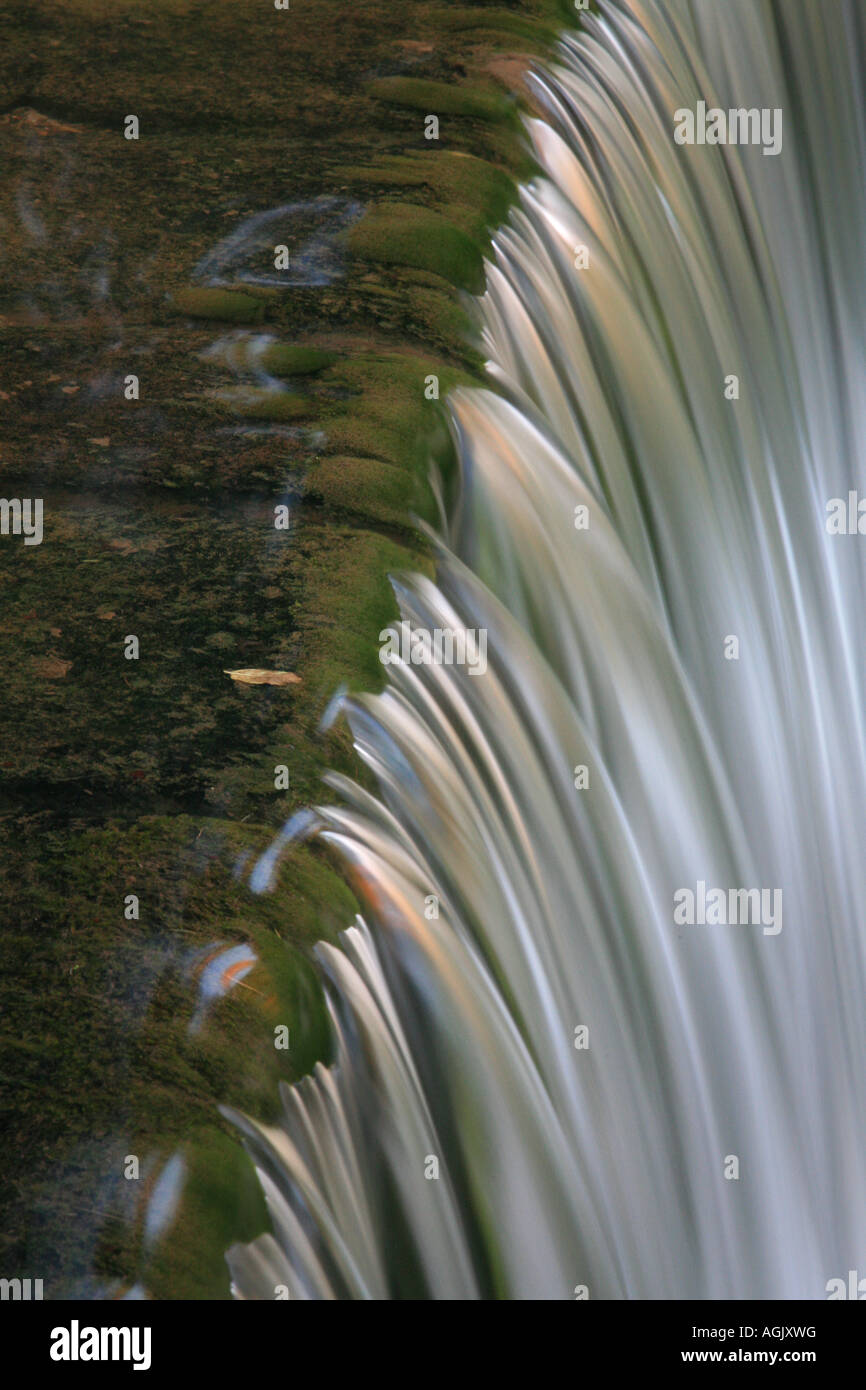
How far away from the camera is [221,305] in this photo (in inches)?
165

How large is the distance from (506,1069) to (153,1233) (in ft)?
2.82

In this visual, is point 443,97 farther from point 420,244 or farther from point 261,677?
point 261,677

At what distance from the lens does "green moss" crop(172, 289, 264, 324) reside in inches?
163

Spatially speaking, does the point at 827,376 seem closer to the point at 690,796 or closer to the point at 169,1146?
the point at 690,796

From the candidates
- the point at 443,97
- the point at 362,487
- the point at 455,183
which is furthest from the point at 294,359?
the point at 443,97

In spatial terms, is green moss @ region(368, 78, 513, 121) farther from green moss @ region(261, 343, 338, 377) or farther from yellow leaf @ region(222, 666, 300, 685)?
yellow leaf @ region(222, 666, 300, 685)

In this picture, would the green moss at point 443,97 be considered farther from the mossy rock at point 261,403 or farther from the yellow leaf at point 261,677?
the yellow leaf at point 261,677

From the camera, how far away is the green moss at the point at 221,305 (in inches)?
163

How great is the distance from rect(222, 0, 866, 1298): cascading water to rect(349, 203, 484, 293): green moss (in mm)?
90

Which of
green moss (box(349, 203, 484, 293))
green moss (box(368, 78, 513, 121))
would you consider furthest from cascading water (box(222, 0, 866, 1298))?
green moss (box(368, 78, 513, 121))

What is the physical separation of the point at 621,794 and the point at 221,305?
6.25ft

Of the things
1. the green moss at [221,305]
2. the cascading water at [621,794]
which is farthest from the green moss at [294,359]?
the cascading water at [621,794]

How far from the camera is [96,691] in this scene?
2822mm

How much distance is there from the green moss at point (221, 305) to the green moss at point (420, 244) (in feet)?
1.39
